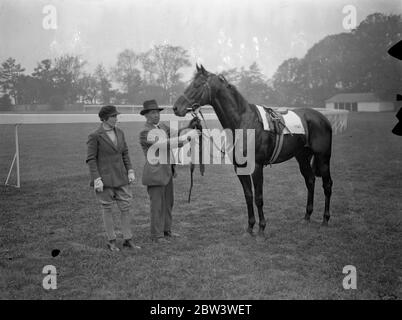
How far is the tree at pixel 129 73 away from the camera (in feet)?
82.2

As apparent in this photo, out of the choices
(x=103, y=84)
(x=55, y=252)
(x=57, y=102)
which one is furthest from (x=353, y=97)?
(x=55, y=252)

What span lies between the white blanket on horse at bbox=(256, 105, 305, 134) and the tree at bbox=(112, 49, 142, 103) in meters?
19.6

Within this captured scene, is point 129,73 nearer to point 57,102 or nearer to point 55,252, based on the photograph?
point 57,102

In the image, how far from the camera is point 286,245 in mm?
5414

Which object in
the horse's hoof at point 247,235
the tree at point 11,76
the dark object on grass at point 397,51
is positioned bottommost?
the horse's hoof at point 247,235

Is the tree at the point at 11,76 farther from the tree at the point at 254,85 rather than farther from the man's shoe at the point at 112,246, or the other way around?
the tree at the point at 254,85

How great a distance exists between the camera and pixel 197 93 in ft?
17.9

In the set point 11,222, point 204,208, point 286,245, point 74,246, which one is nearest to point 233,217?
point 204,208

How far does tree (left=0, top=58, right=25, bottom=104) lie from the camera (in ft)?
44.7

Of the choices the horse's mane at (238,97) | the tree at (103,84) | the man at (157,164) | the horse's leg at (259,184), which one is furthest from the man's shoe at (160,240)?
the tree at (103,84)

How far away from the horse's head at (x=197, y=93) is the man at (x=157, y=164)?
0.35 m

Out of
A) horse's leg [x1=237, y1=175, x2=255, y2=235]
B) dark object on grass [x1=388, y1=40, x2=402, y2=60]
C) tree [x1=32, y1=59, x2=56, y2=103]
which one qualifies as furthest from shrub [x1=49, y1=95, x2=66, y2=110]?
dark object on grass [x1=388, y1=40, x2=402, y2=60]
